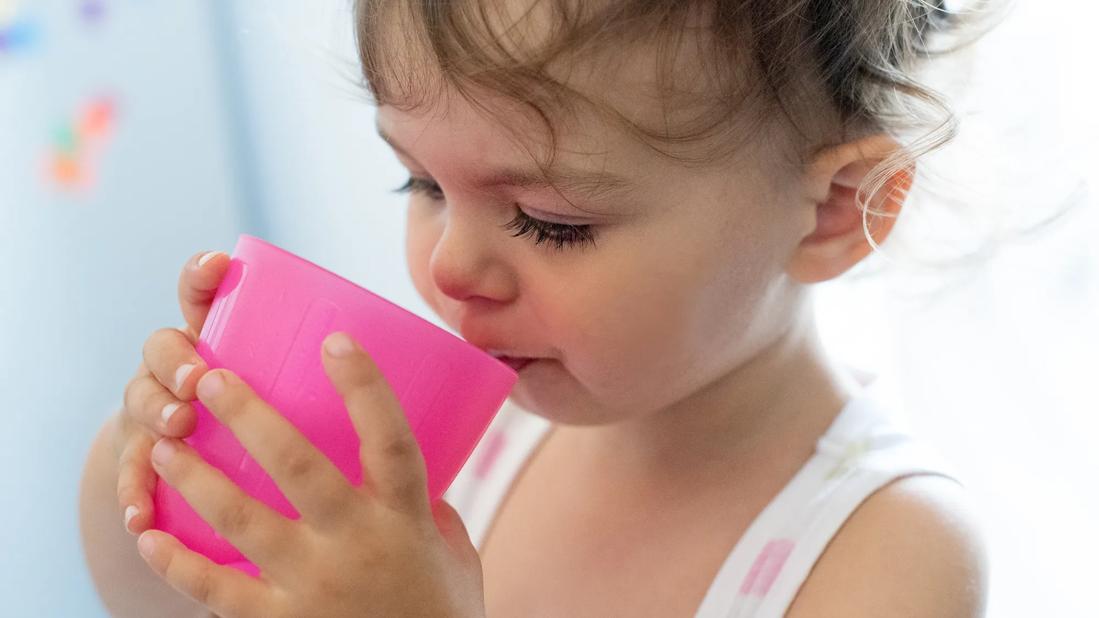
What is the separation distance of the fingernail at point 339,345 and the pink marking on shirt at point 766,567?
37 centimetres

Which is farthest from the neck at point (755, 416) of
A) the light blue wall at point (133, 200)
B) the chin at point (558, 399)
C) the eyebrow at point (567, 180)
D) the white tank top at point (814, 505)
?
the light blue wall at point (133, 200)

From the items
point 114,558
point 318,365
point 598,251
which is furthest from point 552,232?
point 114,558

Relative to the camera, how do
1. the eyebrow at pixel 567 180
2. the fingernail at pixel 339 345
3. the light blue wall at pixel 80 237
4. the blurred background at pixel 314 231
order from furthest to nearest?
the light blue wall at pixel 80 237 → the blurred background at pixel 314 231 → the eyebrow at pixel 567 180 → the fingernail at pixel 339 345

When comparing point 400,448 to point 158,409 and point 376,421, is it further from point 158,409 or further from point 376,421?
point 158,409

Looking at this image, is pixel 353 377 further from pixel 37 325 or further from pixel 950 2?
pixel 37 325

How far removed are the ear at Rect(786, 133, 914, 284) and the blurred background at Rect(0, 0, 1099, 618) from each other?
101 millimetres

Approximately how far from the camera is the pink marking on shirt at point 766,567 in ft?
2.52

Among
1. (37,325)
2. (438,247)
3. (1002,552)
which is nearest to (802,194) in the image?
(438,247)

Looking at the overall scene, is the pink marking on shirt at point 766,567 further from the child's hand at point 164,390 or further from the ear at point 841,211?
the child's hand at point 164,390

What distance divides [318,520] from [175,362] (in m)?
0.12

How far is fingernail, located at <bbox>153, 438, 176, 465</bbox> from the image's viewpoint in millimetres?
565

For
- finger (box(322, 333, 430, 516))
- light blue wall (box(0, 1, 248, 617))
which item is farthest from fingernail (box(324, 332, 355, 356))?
light blue wall (box(0, 1, 248, 617))

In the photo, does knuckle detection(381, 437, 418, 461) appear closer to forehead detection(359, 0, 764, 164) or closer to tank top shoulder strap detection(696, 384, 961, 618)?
forehead detection(359, 0, 764, 164)

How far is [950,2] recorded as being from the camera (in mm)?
807
